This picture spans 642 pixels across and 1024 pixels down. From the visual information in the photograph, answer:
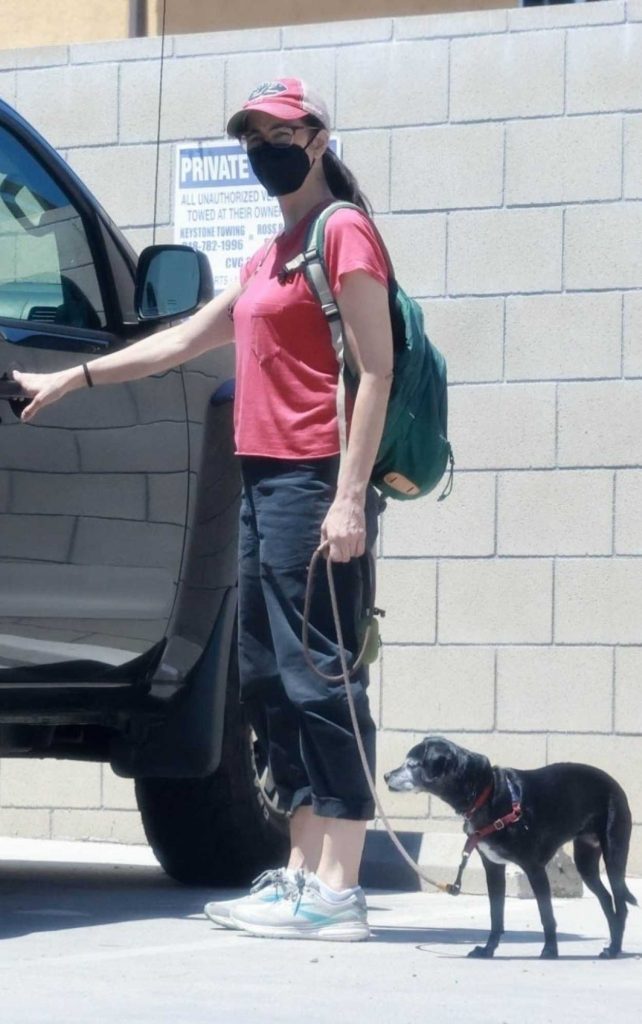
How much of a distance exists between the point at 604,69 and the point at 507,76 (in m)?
0.31

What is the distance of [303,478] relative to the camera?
→ 4.46 metres

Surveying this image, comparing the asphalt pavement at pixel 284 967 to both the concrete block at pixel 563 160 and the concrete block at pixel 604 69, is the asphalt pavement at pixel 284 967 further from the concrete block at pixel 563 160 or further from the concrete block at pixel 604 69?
the concrete block at pixel 604 69

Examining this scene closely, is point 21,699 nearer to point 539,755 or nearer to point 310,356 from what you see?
point 310,356

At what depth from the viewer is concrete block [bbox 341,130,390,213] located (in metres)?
6.66

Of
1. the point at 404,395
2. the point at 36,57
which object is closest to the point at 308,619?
the point at 404,395

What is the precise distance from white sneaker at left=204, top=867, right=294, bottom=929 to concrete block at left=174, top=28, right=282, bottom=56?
3.22m

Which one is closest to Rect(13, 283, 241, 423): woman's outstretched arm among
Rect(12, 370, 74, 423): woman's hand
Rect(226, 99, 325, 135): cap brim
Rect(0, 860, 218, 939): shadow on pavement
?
Rect(12, 370, 74, 423): woman's hand

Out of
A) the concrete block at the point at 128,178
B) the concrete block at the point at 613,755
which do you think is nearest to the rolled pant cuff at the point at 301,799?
the concrete block at the point at 613,755

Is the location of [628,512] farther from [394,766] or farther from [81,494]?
[81,494]

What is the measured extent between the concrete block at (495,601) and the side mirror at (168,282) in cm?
185

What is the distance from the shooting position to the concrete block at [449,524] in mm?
6465

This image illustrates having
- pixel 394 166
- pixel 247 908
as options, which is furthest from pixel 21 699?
pixel 394 166

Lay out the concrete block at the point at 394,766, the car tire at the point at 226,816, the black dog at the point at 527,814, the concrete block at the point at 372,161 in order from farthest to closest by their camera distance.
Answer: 1. the concrete block at the point at 372,161
2. the concrete block at the point at 394,766
3. the car tire at the point at 226,816
4. the black dog at the point at 527,814

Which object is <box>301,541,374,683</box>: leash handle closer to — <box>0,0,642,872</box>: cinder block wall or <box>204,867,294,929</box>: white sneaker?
→ <box>204,867,294,929</box>: white sneaker
